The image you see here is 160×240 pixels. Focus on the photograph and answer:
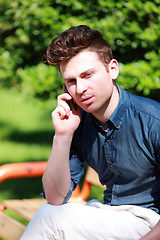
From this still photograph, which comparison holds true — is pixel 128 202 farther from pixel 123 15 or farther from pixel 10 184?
pixel 10 184

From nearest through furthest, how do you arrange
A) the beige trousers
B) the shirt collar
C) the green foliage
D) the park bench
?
the beige trousers
the shirt collar
the park bench
the green foliage

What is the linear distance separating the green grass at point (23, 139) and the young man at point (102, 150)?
1.81 meters

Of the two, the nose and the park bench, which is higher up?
the nose

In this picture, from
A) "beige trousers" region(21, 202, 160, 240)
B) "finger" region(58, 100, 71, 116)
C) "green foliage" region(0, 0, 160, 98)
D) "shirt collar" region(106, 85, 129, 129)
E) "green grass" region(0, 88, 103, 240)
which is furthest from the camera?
"green grass" region(0, 88, 103, 240)

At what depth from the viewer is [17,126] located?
786 cm

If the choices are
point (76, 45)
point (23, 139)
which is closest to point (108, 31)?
point (76, 45)

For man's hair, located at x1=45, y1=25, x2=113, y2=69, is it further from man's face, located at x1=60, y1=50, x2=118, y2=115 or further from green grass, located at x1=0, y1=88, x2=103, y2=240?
green grass, located at x1=0, y1=88, x2=103, y2=240

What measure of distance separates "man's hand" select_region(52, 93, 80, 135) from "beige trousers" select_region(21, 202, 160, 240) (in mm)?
424

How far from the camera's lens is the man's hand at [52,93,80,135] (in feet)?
7.58

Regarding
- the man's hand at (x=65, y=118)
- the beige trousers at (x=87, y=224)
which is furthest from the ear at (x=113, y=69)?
the beige trousers at (x=87, y=224)

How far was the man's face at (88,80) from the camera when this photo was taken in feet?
7.11

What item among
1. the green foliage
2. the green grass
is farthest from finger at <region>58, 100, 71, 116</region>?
the green grass

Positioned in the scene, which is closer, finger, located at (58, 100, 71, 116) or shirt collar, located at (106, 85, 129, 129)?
shirt collar, located at (106, 85, 129, 129)

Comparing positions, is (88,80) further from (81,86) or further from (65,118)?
(65,118)
